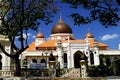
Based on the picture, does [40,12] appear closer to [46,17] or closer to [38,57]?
[46,17]

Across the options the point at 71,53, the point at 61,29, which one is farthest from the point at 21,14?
the point at 61,29

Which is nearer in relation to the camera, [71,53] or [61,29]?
[71,53]

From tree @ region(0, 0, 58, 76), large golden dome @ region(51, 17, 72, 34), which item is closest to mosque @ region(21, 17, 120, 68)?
large golden dome @ region(51, 17, 72, 34)

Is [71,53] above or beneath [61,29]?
beneath

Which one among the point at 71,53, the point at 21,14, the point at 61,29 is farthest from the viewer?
the point at 61,29

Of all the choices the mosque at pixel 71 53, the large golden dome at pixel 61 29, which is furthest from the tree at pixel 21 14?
the large golden dome at pixel 61 29

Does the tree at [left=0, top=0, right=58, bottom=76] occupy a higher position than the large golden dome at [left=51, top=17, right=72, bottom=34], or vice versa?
the large golden dome at [left=51, top=17, right=72, bottom=34]

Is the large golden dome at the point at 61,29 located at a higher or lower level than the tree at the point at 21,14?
higher

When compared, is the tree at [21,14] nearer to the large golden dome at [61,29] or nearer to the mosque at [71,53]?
the mosque at [71,53]

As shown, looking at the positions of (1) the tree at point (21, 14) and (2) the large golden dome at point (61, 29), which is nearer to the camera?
(1) the tree at point (21, 14)

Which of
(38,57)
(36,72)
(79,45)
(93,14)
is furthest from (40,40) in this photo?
(93,14)

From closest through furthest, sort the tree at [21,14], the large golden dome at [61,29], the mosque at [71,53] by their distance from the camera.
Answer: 1. the tree at [21,14]
2. the mosque at [71,53]
3. the large golden dome at [61,29]

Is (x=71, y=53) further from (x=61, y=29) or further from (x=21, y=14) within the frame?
(x=21, y=14)

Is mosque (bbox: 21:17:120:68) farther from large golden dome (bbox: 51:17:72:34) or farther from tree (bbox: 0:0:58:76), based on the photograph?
tree (bbox: 0:0:58:76)
